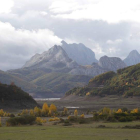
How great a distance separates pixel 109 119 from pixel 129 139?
A: 94.9 feet

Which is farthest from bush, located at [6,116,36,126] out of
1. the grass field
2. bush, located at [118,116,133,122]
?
bush, located at [118,116,133,122]

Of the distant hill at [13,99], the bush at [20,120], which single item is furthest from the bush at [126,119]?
the distant hill at [13,99]

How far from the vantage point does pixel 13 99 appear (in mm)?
143750

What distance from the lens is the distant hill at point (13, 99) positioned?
13788 cm

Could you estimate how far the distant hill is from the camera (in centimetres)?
13788

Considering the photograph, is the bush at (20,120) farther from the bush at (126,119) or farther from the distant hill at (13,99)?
the distant hill at (13,99)

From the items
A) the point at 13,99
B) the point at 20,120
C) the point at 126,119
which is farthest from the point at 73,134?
the point at 13,99

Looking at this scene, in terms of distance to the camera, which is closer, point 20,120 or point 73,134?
point 73,134

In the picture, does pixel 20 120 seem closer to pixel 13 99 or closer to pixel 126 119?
pixel 126 119

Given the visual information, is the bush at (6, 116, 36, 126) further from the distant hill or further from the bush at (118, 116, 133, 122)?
the distant hill

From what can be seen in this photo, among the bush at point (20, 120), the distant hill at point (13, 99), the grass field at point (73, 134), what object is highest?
the distant hill at point (13, 99)

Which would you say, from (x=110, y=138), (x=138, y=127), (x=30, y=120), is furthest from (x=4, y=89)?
(x=110, y=138)

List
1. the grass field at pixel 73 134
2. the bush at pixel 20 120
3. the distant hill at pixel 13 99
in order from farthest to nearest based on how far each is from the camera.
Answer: the distant hill at pixel 13 99, the bush at pixel 20 120, the grass field at pixel 73 134

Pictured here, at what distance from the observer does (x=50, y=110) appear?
104 m
